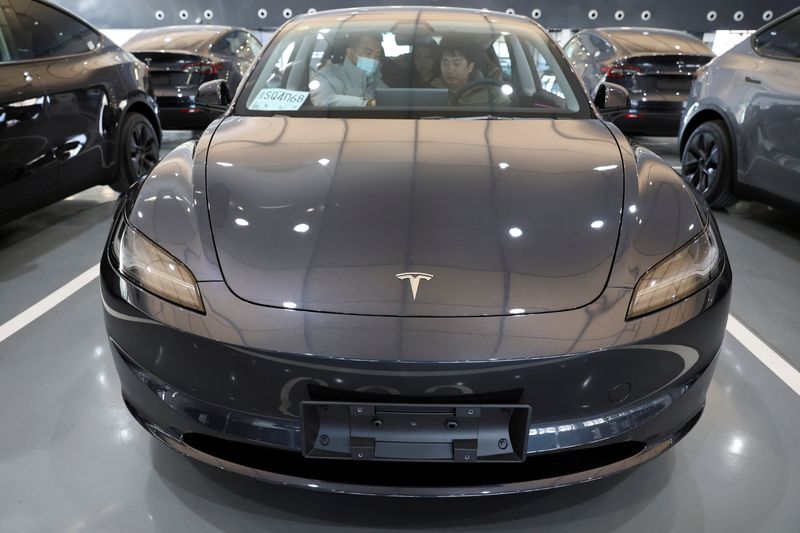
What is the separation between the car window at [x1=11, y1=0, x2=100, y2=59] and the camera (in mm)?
3182

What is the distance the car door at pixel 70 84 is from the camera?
125 inches

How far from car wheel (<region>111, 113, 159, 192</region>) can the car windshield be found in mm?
1805

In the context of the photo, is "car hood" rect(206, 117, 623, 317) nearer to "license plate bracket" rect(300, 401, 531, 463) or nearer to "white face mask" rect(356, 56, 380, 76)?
"license plate bracket" rect(300, 401, 531, 463)

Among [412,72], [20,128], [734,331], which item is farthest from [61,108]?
[734,331]

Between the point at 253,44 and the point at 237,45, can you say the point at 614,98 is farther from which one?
the point at 253,44

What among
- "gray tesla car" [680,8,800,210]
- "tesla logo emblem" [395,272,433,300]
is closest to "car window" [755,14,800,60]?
"gray tesla car" [680,8,800,210]

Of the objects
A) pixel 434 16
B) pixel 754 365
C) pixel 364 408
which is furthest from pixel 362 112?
pixel 754 365

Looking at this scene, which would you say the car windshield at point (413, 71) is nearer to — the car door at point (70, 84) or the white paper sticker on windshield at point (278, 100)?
the white paper sticker on windshield at point (278, 100)

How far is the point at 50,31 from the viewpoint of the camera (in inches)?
132

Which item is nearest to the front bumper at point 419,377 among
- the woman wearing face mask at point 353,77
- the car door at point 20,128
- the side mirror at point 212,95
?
the woman wearing face mask at point 353,77

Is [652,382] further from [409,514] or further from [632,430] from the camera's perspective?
[409,514]

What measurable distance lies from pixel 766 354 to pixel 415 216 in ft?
5.11

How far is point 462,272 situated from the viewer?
133 centimetres

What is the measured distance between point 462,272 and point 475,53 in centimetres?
123
